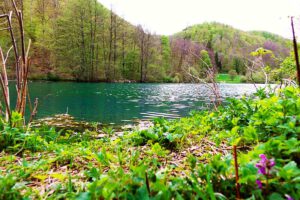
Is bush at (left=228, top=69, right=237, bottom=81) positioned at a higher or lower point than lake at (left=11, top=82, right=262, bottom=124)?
higher

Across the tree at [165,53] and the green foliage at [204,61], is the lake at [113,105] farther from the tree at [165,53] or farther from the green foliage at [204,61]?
the tree at [165,53]

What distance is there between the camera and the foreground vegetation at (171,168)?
3.88 feet

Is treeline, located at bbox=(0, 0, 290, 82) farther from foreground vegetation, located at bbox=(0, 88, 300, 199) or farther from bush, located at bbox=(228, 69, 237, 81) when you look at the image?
foreground vegetation, located at bbox=(0, 88, 300, 199)

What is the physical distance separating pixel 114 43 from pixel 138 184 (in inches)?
2434

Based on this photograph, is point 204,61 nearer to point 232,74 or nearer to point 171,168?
point 171,168

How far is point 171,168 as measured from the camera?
176 cm

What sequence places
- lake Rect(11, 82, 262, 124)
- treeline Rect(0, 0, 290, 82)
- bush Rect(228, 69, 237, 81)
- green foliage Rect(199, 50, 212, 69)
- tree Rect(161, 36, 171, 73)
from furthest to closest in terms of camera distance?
bush Rect(228, 69, 237, 81)
tree Rect(161, 36, 171, 73)
treeline Rect(0, 0, 290, 82)
lake Rect(11, 82, 262, 124)
green foliage Rect(199, 50, 212, 69)

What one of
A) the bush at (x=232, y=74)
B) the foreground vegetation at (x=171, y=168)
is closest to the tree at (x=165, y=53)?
the bush at (x=232, y=74)

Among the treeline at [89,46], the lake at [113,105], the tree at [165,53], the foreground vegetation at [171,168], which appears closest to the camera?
the foreground vegetation at [171,168]

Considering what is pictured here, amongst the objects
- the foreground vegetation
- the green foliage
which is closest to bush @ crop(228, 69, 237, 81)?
the green foliage

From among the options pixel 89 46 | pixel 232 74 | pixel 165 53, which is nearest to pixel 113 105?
pixel 89 46

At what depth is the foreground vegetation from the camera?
118 centimetres

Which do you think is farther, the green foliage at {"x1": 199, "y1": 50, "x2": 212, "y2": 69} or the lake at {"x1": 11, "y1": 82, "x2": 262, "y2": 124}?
the lake at {"x1": 11, "y1": 82, "x2": 262, "y2": 124}

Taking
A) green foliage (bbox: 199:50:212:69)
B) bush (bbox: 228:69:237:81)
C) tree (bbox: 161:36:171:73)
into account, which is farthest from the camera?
bush (bbox: 228:69:237:81)
